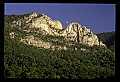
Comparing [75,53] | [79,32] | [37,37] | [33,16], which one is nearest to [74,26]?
[79,32]

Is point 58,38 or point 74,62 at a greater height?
point 58,38

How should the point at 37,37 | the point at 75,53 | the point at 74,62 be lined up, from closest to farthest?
the point at 74,62, the point at 75,53, the point at 37,37

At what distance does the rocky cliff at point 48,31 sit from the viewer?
62.7ft

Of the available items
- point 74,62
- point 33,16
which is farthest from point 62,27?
point 74,62

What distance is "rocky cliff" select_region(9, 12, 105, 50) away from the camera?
19.1 metres

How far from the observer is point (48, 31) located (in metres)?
24.0

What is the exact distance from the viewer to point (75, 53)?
1633cm
